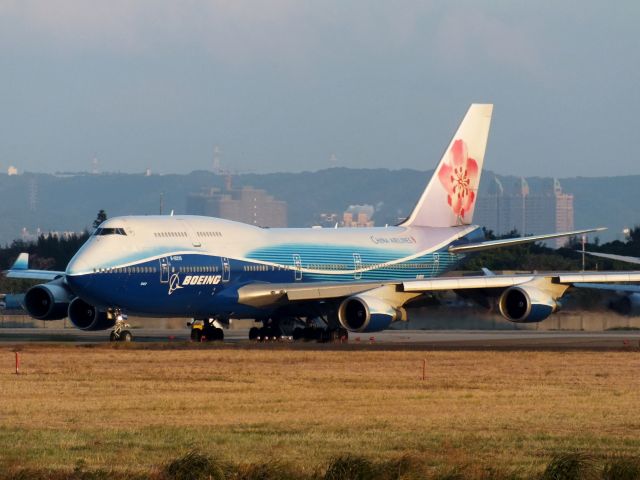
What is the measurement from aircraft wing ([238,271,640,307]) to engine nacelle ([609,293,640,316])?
967cm

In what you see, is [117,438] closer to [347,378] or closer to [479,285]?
[347,378]

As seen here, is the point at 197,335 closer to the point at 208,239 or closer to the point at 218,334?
the point at 218,334

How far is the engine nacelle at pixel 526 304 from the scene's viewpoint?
5138 cm

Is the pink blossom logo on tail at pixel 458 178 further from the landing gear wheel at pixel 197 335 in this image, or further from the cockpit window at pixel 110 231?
the cockpit window at pixel 110 231

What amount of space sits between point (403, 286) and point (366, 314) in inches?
73.5

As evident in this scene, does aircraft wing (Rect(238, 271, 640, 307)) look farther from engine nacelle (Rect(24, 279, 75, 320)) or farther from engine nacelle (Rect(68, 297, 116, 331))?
engine nacelle (Rect(24, 279, 75, 320))

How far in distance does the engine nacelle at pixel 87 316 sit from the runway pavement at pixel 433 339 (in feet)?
2.06

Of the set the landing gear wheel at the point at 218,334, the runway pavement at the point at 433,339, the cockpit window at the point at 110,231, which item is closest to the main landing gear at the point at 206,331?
the landing gear wheel at the point at 218,334

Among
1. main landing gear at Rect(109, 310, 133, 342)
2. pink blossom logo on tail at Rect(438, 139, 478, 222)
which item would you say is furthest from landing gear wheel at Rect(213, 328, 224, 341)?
pink blossom logo on tail at Rect(438, 139, 478, 222)

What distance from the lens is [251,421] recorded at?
2578cm

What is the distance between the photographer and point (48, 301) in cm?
5544

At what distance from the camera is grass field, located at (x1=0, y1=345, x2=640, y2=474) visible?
21.8 metres

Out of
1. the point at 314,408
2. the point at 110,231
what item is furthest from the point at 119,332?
the point at 314,408

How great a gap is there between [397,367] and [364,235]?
65.5 feet
